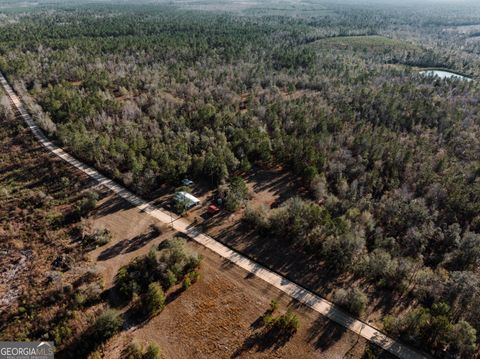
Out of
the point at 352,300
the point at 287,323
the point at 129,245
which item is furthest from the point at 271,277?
the point at 129,245

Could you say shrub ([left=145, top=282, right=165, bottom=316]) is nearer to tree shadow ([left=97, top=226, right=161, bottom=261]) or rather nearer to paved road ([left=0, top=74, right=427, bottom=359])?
tree shadow ([left=97, top=226, right=161, bottom=261])

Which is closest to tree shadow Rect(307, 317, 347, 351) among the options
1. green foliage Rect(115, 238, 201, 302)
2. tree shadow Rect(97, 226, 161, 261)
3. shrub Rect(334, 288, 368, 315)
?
shrub Rect(334, 288, 368, 315)

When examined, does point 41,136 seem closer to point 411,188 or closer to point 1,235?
point 1,235

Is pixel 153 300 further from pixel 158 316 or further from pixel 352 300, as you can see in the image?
pixel 352 300

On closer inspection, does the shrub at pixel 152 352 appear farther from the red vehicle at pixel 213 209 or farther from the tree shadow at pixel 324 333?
the red vehicle at pixel 213 209

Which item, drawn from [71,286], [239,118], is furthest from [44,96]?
[71,286]

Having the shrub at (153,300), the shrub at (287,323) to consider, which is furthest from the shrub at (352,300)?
the shrub at (153,300)
